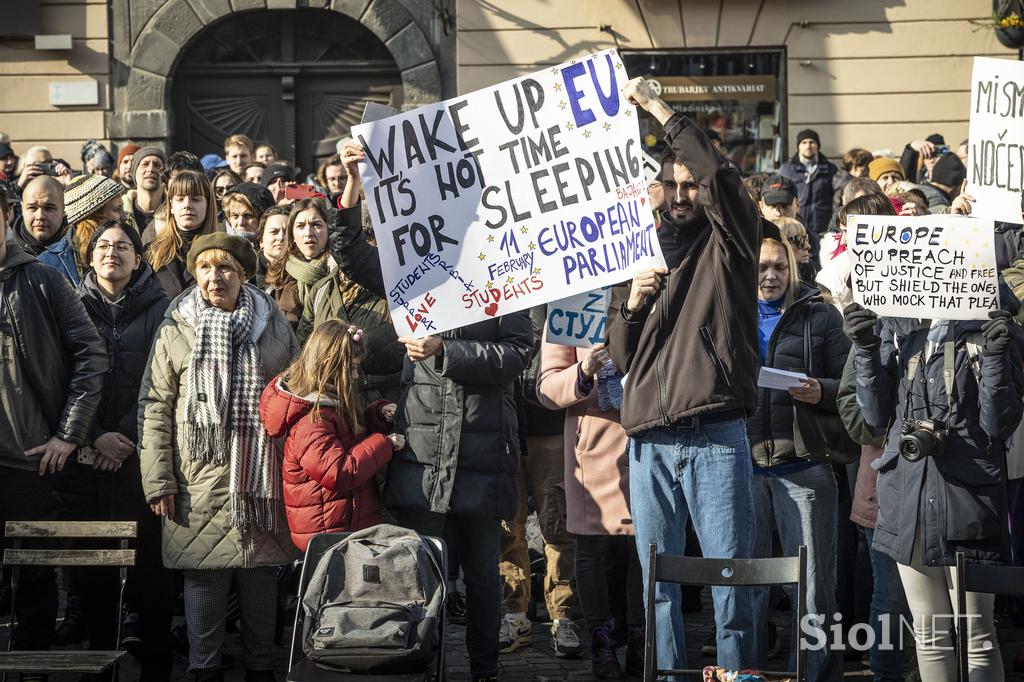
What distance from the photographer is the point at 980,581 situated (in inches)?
177

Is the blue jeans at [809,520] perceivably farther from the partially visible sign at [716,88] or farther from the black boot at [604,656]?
the partially visible sign at [716,88]

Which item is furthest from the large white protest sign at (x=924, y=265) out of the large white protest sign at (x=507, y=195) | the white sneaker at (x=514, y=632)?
the white sneaker at (x=514, y=632)

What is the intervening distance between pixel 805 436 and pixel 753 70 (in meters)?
10.9

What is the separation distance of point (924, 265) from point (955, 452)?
2.37 ft

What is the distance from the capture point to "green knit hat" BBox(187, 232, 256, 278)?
6.31 m

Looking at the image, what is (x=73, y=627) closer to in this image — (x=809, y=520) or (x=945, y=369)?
(x=809, y=520)

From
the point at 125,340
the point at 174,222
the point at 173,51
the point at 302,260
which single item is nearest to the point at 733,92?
the point at 173,51

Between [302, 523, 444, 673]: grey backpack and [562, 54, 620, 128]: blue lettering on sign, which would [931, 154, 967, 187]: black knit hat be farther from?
[302, 523, 444, 673]: grey backpack

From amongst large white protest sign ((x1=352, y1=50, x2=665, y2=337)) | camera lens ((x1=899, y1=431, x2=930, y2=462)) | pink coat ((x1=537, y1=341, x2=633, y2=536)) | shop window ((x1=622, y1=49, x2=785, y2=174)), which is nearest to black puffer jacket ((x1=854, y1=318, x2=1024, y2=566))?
camera lens ((x1=899, y1=431, x2=930, y2=462))

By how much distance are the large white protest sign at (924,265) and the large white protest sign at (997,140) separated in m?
0.55

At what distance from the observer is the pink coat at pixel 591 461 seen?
6555 millimetres

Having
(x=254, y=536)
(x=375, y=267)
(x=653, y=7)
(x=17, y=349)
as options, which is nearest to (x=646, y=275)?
(x=375, y=267)

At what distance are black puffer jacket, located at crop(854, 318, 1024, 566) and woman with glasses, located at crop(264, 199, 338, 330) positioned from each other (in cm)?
308

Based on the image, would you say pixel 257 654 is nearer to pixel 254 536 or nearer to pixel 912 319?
pixel 254 536
